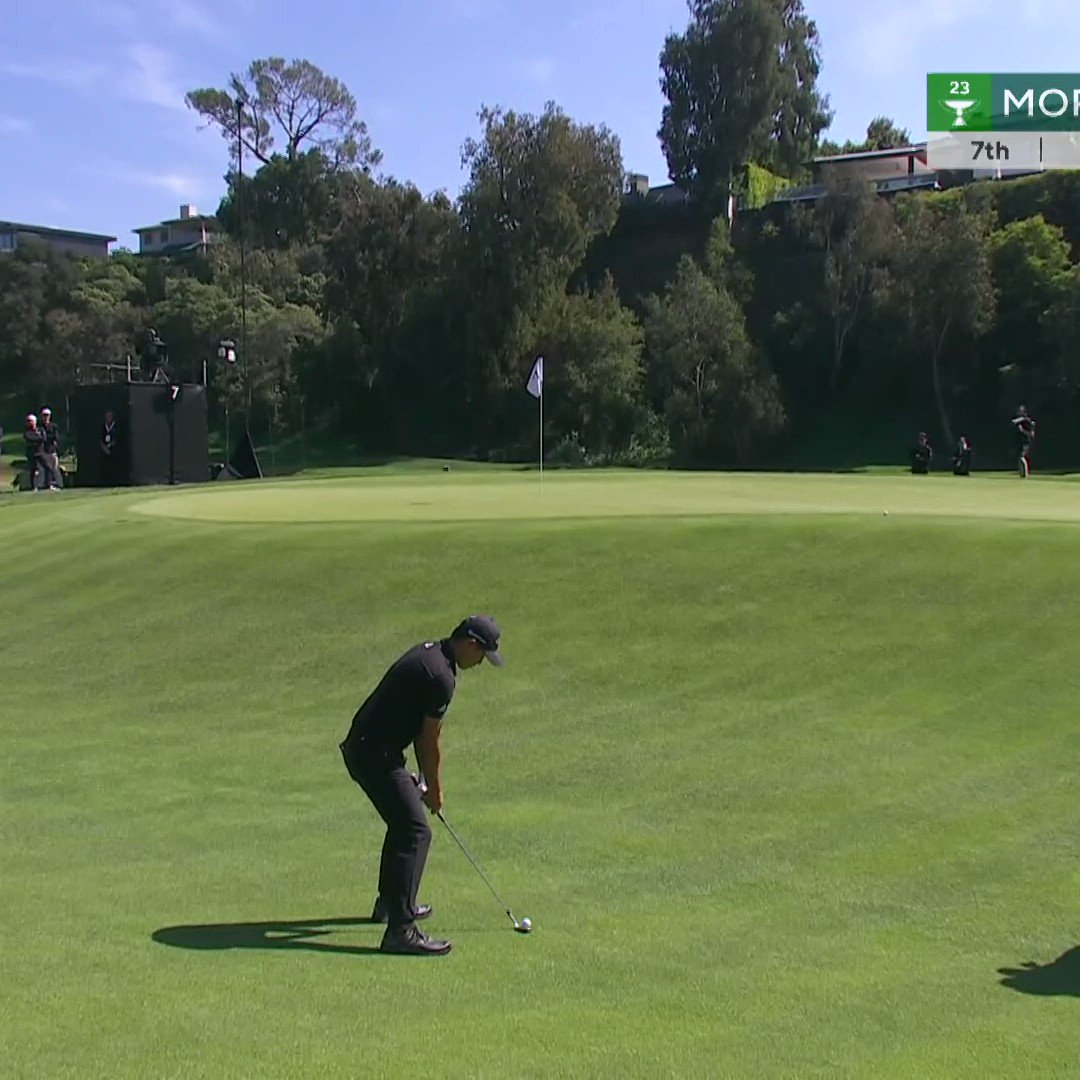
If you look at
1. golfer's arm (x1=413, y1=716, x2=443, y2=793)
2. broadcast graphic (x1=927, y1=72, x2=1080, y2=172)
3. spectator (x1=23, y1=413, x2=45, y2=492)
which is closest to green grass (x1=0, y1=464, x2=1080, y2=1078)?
golfer's arm (x1=413, y1=716, x2=443, y2=793)

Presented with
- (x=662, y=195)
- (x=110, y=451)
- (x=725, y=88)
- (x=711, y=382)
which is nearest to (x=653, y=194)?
(x=662, y=195)

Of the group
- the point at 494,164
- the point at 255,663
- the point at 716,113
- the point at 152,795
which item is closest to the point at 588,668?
the point at 255,663

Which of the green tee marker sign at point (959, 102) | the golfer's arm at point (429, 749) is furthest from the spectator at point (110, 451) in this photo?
the green tee marker sign at point (959, 102)

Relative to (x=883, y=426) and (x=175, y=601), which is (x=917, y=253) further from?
(x=175, y=601)

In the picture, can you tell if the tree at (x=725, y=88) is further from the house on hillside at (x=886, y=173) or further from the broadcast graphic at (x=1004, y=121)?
the broadcast graphic at (x=1004, y=121)

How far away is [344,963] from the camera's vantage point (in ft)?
21.5

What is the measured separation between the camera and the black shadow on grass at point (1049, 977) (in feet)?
20.6

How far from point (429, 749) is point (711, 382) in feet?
177

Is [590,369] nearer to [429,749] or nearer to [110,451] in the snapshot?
[110,451]

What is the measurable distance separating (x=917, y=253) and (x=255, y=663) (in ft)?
161

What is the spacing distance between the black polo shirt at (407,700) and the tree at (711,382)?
5280cm

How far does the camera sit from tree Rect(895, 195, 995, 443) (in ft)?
182

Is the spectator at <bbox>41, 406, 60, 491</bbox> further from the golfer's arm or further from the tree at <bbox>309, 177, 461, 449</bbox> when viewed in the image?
the tree at <bbox>309, 177, 461, 449</bbox>

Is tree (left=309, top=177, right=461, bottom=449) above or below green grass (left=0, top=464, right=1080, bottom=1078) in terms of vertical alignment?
above
